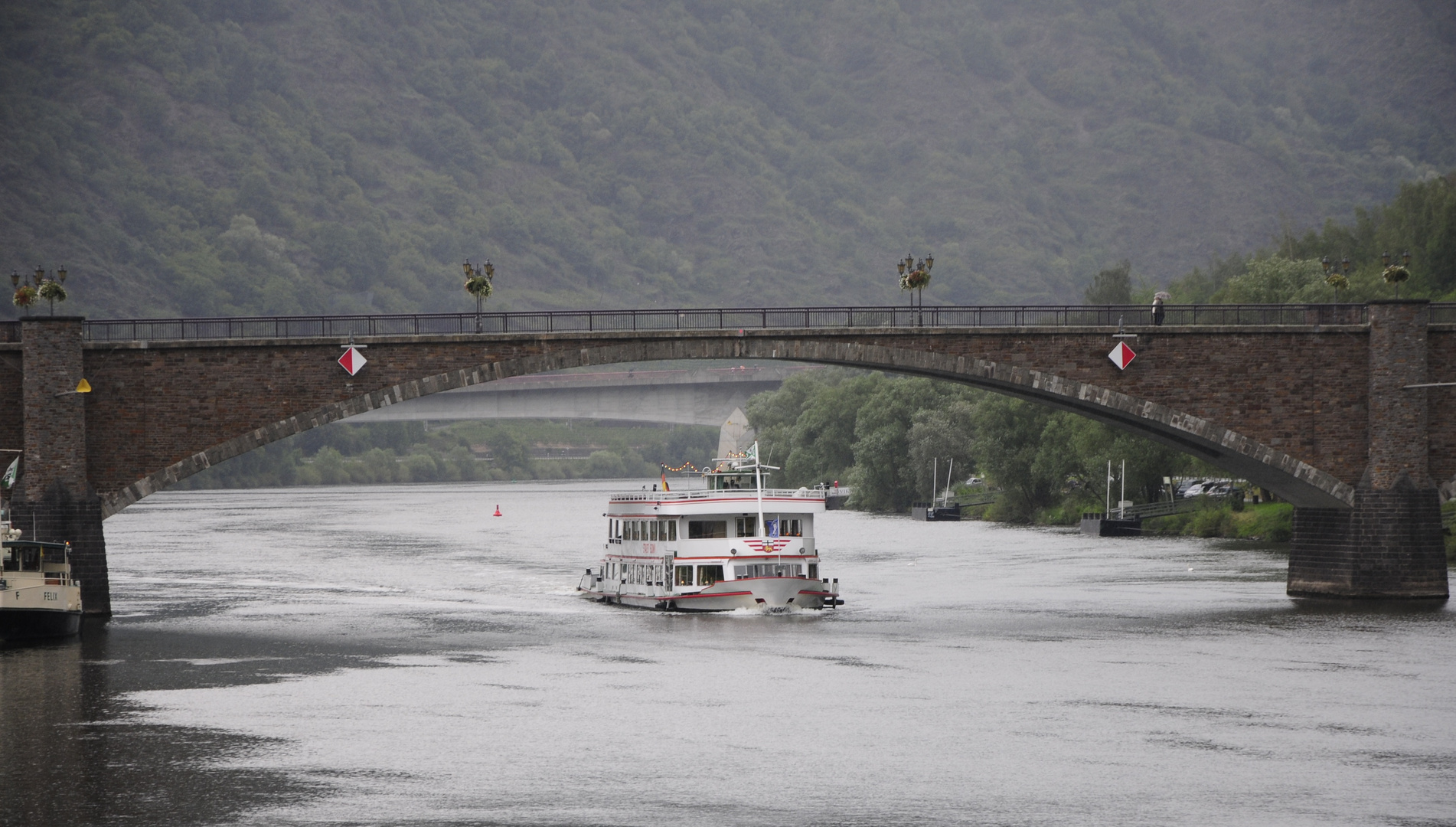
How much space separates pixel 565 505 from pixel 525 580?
8526 centimetres

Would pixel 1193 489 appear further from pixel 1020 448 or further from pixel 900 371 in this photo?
pixel 900 371

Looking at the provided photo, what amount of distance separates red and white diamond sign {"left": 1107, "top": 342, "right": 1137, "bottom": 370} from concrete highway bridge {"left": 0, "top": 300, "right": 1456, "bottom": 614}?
0.56ft

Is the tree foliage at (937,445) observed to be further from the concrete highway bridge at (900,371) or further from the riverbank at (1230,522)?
the concrete highway bridge at (900,371)

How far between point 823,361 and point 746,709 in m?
25.0

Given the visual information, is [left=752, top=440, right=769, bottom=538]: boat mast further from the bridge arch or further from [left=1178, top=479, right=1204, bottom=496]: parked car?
[left=1178, top=479, right=1204, bottom=496]: parked car

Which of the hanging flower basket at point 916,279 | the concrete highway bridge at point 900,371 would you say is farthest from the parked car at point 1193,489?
the hanging flower basket at point 916,279

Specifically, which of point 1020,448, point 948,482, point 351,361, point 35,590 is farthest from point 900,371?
point 948,482

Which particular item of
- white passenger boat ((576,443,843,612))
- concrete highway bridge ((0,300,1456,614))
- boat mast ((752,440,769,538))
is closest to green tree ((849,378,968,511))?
white passenger boat ((576,443,843,612))

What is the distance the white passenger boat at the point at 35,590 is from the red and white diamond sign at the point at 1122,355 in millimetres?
39944

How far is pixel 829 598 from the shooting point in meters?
76.4

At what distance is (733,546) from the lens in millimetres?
72062

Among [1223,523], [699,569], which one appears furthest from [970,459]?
[699,569]

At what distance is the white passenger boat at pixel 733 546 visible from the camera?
71.5 m

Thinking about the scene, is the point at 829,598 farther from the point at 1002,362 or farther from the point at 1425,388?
the point at 1425,388
